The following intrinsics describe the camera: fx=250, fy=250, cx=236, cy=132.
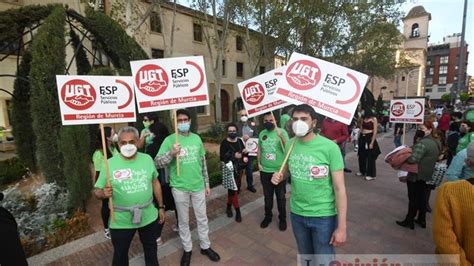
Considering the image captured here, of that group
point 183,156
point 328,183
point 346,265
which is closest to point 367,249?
point 346,265

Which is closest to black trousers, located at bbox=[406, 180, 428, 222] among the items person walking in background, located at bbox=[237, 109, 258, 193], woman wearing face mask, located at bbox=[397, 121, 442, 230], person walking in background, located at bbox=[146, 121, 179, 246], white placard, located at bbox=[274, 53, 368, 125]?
woman wearing face mask, located at bbox=[397, 121, 442, 230]

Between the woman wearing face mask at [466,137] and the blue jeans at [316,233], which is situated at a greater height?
the woman wearing face mask at [466,137]

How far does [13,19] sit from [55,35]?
1.73 m

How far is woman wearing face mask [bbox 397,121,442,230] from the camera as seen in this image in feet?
13.5

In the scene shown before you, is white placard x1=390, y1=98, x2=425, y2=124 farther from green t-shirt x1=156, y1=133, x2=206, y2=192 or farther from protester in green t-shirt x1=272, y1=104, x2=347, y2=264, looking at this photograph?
green t-shirt x1=156, y1=133, x2=206, y2=192

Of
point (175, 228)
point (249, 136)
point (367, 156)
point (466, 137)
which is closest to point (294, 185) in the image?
point (175, 228)

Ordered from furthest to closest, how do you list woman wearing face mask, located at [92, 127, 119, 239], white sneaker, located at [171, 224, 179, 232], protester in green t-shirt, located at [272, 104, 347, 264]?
white sneaker, located at [171, 224, 179, 232]
woman wearing face mask, located at [92, 127, 119, 239]
protester in green t-shirt, located at [272, 104, 347, 264]

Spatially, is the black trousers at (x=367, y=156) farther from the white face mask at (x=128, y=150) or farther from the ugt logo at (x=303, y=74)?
the white face mask at (x=128, y=150)

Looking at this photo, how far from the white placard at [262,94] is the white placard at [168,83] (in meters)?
1.02

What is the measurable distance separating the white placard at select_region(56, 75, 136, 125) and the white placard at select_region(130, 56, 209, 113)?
218 mm

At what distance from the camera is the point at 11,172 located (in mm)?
7746

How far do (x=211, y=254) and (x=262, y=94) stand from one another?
2629 millimetres

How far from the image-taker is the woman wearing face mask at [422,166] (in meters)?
4.11

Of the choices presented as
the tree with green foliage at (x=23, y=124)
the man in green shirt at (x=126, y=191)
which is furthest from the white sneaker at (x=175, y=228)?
the tree with green foliage at (x=23, y=124)
